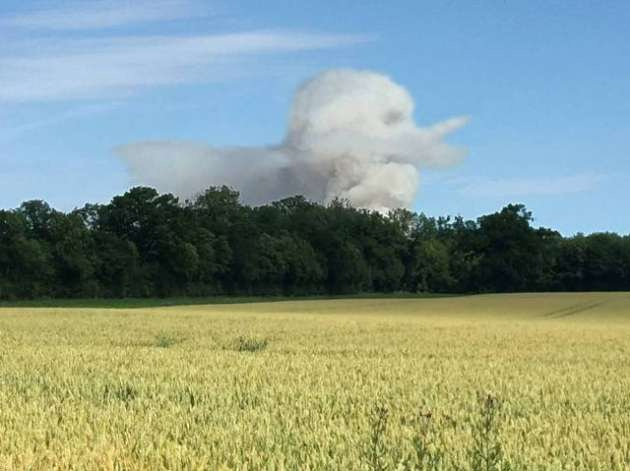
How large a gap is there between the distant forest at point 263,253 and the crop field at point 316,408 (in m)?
66.8

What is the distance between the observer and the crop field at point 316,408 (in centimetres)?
760

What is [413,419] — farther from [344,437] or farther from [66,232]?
[66,232]

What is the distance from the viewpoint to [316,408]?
35.3ft

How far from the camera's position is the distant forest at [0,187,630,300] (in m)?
88.8

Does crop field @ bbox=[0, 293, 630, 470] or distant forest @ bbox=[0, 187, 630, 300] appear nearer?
crop field @ bbox=[0, 293, 630, 470]

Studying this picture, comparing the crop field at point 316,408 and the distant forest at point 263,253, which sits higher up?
the distant forest at point 263,253

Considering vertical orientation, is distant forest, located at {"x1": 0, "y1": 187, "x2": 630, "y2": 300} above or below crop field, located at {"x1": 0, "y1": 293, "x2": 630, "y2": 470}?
above

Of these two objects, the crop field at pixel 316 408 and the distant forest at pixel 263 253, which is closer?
the crop field at pixel 316 408

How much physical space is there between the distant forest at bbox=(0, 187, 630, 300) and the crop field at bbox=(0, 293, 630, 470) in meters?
66.8

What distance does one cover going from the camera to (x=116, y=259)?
91562mm

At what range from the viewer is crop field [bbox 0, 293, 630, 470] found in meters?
7.60

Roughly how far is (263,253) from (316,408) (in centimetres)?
9603

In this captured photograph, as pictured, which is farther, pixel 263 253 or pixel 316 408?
pixel 263 253

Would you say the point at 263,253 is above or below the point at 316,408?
above
